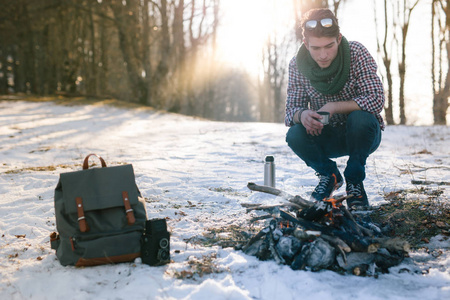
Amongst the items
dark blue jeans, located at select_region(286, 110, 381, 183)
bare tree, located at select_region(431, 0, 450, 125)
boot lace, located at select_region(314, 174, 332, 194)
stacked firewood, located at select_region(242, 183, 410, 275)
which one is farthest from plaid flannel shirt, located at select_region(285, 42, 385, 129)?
bare tree, located at select_region(431, 0, 450, 125)

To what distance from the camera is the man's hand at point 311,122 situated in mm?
3475

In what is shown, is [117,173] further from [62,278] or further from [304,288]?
[304,288]

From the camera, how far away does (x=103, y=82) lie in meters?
24.8

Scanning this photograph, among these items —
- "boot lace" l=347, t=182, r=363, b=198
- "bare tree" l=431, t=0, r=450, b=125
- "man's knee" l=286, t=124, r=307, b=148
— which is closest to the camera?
"boot lace" l=347, t=182, r=363, b=198

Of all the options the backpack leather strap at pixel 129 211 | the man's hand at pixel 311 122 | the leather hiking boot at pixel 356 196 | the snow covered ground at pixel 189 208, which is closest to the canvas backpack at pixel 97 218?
the backpack leather strap at pixel 129 211

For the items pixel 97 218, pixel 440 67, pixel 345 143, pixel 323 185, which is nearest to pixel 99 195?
pixel 97 218

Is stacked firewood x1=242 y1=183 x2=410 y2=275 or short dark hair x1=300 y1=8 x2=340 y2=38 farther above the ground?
short dark hair x1=300 y1=8 x2=340 y2=38

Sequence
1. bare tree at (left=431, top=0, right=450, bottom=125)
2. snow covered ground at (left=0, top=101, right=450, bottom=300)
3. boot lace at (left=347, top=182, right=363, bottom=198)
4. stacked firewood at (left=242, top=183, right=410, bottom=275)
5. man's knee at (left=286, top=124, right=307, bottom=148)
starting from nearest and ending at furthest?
1. snow covered ground at (left=0, top=101, right=450, bottom=300)
2. stacked firewood at (left=242, top=183, right=410, bottom=275)
3. boot lace at (left=347, top=182, right=363, bottom=198)
4. man's knee at (left=286, top=124, right=307, bottom=148)
5. bare tree at (left=431, top=0, right=450, bottom=125)

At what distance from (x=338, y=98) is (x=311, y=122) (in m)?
0.47

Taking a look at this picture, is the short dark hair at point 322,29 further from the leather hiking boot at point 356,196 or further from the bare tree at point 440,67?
the bare tree at point 440,67

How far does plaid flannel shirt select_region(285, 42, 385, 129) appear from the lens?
3.48 m

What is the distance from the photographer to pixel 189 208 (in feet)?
13.8

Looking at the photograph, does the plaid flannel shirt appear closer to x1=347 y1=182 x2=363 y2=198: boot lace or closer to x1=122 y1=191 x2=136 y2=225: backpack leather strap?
x1=347 y1=182 x2=363 y2=198: boot lace

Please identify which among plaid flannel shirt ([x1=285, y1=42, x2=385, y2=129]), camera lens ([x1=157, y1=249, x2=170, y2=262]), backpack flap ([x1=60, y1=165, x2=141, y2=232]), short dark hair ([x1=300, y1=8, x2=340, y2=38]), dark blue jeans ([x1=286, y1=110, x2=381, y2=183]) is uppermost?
short dark hair ([x1=300, y1=8, x2=340, y2=38])
